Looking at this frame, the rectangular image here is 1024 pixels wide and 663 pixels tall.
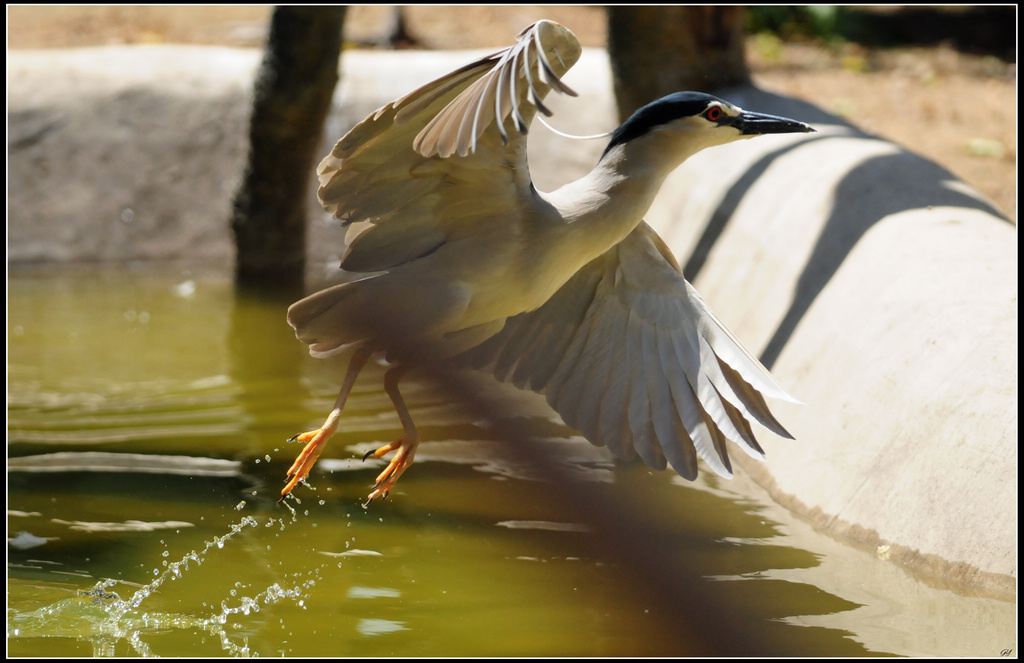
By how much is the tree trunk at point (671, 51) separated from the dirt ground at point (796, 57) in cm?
182

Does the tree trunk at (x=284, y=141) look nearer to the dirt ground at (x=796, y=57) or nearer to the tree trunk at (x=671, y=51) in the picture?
the tree trunk at (x=671, y=51)

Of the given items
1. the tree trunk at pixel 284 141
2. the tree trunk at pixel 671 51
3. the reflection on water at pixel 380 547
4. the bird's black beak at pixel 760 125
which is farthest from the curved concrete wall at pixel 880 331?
the tree trunk at pixel 284 141

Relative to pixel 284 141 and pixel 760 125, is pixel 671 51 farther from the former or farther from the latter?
pixel 760 125

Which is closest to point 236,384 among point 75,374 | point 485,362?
point 75,374

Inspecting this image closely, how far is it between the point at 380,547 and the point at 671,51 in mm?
4179

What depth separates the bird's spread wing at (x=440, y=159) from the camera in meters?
2.71

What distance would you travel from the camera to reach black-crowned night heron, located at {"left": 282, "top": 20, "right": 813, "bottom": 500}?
130 inches

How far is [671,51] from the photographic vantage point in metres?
6.86

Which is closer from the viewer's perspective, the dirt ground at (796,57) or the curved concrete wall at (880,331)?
the curved concrete wall at (880,331)

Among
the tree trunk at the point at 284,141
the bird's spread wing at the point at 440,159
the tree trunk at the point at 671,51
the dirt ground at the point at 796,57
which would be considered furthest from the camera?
the dirt ground at the point at 796,57

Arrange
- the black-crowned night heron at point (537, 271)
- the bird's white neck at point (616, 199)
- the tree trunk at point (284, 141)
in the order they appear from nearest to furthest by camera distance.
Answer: the black-crowned night heron at point (537, 271) < the bird's white neck at point (616, 199) < the tree trunk at point (284, 141)

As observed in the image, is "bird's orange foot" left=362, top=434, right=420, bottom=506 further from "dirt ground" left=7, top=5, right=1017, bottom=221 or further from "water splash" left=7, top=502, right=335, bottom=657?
"dirt ground" left=7, top=5, right=1017, bottom=221

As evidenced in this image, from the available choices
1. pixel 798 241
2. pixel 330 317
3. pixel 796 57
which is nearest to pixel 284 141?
pixel 798 241

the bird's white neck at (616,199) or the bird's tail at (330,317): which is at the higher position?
the bird's white neck at (616,199)
